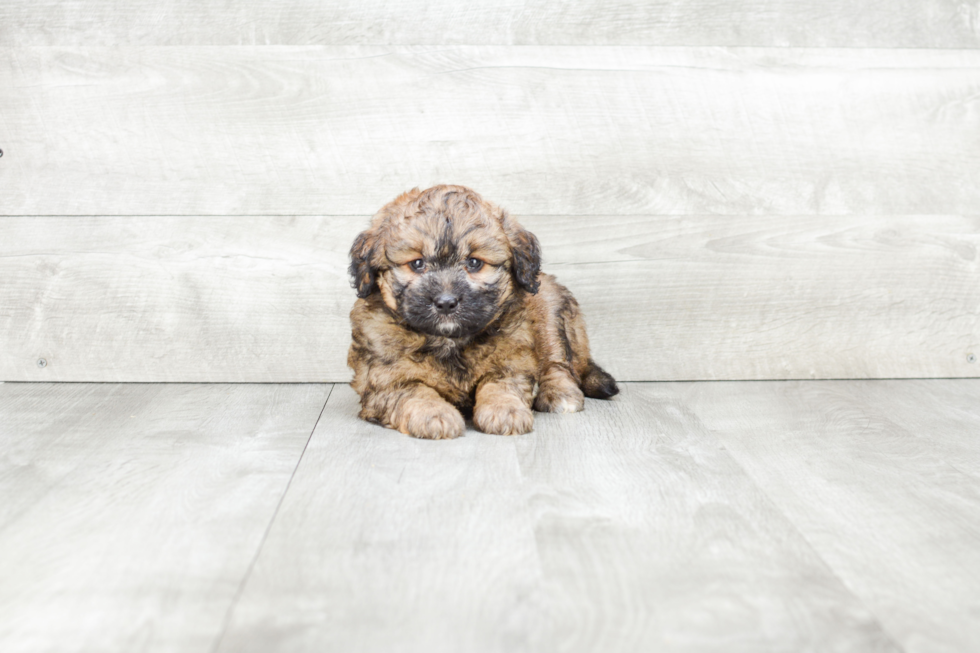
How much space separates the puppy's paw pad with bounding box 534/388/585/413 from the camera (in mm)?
2480

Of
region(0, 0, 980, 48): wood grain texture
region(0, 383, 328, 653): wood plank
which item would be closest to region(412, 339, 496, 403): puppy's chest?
region(0, 383, 328, 653): wood plank

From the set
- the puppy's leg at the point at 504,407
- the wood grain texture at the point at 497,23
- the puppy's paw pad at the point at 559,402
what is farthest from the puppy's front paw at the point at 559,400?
the wood grain texture at the point at 497,23

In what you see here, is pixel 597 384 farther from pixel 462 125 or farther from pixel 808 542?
pixel 808 542

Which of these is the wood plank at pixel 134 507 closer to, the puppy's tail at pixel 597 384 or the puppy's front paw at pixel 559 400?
the puppy's front paw at pixel 559 400

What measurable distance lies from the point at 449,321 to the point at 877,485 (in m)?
1.08

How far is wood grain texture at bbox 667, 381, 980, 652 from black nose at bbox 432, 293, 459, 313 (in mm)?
800

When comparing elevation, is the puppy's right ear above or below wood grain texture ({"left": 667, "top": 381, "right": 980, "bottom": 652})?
above

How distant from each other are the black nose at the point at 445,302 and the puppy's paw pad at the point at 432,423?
270 mm

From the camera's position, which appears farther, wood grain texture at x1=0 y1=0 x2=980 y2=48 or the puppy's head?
wood grain texture at x1=0 y1=0 x2=980 y2=48

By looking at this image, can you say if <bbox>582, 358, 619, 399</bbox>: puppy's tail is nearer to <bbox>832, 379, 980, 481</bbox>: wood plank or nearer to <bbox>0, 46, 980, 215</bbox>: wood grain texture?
<bbox>0, 46, 980, 215</bbox>: wood grain texture

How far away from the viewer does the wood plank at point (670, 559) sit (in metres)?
1.23

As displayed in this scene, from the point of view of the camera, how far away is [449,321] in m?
2.17

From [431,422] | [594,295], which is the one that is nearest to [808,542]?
[431,422]

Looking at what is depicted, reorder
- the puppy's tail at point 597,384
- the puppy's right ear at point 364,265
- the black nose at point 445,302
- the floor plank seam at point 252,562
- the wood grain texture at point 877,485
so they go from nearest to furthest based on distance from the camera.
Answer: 1. the floor plank seam at point 252,562
2. the wood grain texture at point 877,485
3. the black nose at point 445,302
4. the puppy's right ear at point 364,265
5. the puppy's tail at point 597,384
